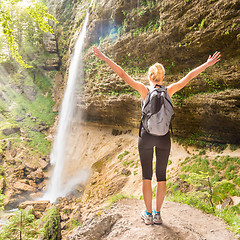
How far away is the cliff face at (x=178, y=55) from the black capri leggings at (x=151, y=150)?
22.5 ft

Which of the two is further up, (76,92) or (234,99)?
(76,92)

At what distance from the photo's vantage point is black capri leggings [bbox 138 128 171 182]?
88.7 inches

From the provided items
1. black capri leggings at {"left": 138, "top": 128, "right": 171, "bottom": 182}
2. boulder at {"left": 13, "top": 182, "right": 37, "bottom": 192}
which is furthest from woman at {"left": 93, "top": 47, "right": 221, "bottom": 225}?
boulder at {"left": 13, "top": 182, "right": 37, "bottom": 192}

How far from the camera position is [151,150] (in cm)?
232

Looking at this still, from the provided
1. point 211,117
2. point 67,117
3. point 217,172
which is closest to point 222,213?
point 217,172

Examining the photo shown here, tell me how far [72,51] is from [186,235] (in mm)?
20004

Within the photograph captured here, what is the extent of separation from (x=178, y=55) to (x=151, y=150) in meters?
8.15

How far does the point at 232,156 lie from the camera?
23.5ft

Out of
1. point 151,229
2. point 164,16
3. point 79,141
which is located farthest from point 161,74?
point 79,141

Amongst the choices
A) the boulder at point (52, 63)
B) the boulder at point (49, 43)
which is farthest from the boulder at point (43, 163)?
the boulder at point (49, 43)

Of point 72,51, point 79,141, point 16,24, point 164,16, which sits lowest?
point 79,141

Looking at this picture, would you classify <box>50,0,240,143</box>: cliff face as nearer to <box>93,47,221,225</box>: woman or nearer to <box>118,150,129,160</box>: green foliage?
<box>118,150,129,160</box>: green foliage

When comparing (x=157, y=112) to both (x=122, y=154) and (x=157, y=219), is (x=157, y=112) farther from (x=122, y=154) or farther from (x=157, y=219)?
(x=122, y=154)

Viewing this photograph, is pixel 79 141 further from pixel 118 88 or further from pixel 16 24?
pixel 16 24
